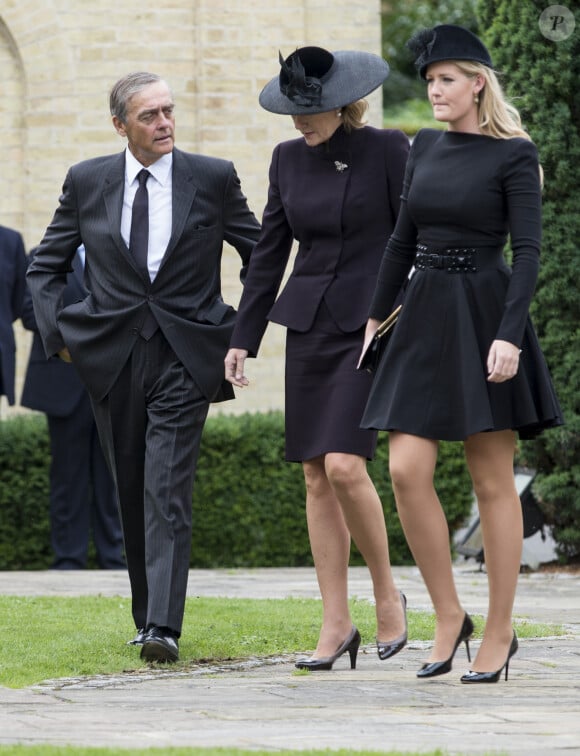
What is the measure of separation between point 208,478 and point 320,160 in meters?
5.36

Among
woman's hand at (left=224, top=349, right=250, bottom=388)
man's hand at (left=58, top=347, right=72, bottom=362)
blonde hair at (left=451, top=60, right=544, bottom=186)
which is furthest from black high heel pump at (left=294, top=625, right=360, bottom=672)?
blonde hair at (left=451, top=60, right=544, bottom=186)

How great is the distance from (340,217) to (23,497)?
18.6 feet

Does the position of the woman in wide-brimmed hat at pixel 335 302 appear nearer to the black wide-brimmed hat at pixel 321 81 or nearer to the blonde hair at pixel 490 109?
the black wide-brimmed hat at pixel 321 81

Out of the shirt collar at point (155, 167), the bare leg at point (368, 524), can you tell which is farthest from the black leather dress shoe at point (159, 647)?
the shirt collar at point (155, 167)

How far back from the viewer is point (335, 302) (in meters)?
5.32

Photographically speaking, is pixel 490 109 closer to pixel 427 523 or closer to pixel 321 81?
pixel 321 81

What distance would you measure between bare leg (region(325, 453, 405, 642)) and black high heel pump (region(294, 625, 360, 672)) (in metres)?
0.09

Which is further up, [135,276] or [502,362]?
[135,276]

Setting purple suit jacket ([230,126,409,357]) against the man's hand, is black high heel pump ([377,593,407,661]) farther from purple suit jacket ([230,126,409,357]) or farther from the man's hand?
the man's hand

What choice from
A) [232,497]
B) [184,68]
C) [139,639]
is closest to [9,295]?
[232,497]

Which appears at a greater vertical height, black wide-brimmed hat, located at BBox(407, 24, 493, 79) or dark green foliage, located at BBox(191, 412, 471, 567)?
black wide-brimmed hat, located at BBox(407, 24, 493, 79)

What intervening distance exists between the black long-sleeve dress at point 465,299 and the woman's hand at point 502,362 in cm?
10

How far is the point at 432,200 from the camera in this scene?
4883 millimetres

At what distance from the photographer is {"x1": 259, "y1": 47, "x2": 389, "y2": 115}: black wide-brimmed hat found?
5.32 meters
